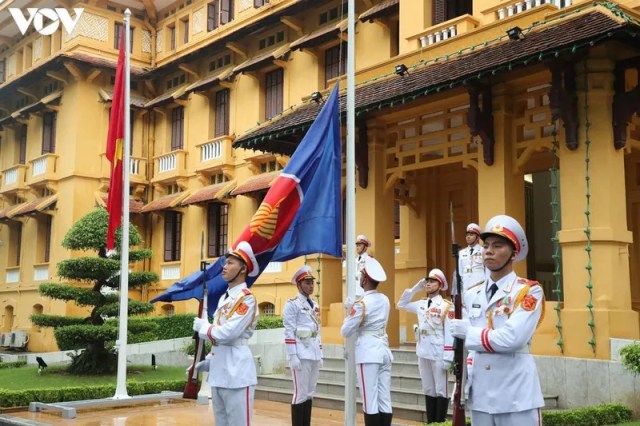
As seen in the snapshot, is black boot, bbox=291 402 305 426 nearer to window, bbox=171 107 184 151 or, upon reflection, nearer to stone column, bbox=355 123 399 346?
stone column, bbox=355 123 399 346

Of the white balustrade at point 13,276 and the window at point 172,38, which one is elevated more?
the window at point 172,38

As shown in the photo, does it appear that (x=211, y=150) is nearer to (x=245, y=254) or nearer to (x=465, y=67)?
(x=465, y=67)

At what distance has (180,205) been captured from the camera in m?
26.2

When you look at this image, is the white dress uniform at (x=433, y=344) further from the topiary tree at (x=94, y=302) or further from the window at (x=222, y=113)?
the window at (x=222, y=113)

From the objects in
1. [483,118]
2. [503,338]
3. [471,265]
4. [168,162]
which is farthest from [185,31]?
[503,338]

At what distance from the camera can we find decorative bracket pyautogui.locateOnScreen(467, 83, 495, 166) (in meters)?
12.4

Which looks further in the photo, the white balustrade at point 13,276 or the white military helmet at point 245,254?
the white balustrade at point 13,276

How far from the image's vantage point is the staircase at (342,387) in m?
11.1

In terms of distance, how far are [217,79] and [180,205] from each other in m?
4.47

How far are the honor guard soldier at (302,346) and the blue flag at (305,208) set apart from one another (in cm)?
181

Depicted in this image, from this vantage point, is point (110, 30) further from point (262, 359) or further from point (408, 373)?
point (408, 373)

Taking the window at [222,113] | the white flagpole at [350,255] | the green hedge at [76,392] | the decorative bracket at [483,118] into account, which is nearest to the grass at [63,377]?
the green hedge at [76,392]

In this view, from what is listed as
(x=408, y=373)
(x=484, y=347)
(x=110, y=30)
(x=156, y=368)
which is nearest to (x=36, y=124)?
(x=110, y=30)

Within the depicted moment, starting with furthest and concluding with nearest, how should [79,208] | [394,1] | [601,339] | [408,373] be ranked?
[79,208] → [394,1] → [408,373] → [601,339]
